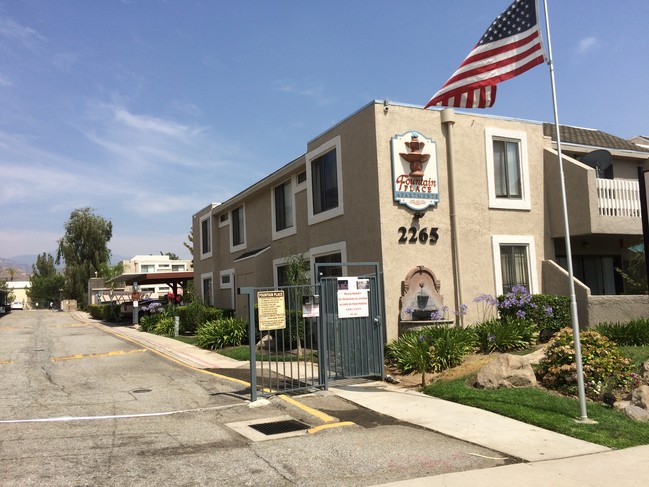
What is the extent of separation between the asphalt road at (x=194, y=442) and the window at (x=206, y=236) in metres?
17.1

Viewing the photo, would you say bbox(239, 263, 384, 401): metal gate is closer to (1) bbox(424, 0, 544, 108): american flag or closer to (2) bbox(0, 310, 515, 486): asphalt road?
(2) bbox(0, 310, 515, 486): asphalt road

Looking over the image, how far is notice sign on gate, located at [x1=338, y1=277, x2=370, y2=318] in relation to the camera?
415 inches

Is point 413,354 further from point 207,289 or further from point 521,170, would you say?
point 207,289

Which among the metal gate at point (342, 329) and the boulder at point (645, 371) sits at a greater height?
the metal gate at point (342, 329)

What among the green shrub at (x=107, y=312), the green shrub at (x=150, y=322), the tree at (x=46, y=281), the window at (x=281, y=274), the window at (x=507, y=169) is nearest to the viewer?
the window at (x=507, y=169)

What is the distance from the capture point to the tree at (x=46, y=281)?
323 feet

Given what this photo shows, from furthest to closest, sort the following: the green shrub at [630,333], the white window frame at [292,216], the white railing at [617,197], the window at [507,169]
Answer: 1. the white window frame at [292,216]
2. the window at [507,169]
3. the white railing at [617,197]
4. the green shrub at [630,333]

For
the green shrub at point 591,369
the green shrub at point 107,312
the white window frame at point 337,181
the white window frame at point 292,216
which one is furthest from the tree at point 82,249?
the green shrub at point 591,369

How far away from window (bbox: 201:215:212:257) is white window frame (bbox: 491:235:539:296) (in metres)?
16.8

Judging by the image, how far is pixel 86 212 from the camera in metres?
67.8

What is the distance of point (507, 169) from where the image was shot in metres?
15.6

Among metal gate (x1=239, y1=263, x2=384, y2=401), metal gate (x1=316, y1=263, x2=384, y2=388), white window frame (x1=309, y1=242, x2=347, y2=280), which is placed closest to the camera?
metal gate (x1=239, y1=263, x2=384, y2=401)

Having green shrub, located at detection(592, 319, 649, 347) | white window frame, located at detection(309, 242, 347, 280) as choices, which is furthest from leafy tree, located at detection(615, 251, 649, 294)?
white window frame, located at detection(309, 242, 347, 280)

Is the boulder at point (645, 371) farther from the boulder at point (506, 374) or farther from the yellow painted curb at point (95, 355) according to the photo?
the yellow painted curb at point (95, 355)
